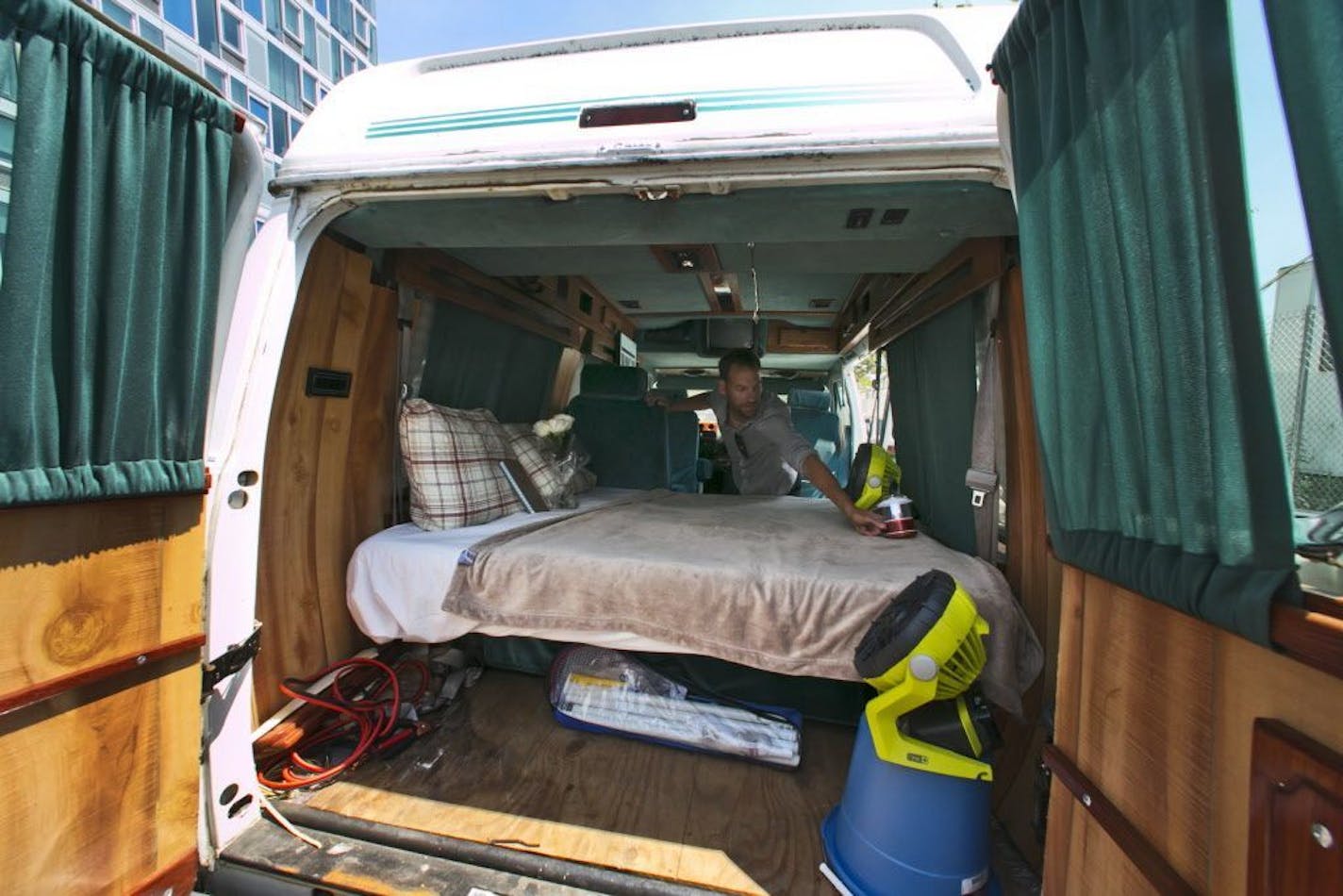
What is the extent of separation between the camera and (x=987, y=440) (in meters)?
1.97

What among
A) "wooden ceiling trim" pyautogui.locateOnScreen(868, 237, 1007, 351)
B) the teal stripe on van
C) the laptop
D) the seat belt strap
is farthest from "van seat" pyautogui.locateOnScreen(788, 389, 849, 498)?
the teal stripe on van

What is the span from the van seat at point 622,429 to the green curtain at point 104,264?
10.8 ft

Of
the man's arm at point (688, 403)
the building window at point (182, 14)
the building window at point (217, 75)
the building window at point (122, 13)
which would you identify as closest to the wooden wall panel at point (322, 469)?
the man's arm at point (688, 403)

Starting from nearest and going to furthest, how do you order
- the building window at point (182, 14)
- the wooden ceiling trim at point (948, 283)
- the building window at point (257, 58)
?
the wooden ceiling trim at point (948, 283), the building window at point (182, 14), the building window at point (257, 58)

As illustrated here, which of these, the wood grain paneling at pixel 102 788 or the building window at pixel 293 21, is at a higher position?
the building window at pixel 293 21

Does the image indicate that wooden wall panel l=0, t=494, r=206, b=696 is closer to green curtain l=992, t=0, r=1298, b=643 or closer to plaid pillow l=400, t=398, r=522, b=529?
plaid pillow l=400, t=398, r=522, b=529

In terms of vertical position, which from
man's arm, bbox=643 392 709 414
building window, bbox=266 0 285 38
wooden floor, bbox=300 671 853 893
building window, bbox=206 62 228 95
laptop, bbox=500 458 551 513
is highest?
building window, bbox=266 0 285 38

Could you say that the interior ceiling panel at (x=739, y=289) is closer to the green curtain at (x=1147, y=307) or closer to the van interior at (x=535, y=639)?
the van interior at (x=535, y=639)

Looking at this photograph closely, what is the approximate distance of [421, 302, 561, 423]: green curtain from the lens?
286 centimetres

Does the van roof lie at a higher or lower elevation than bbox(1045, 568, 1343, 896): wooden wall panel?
higher

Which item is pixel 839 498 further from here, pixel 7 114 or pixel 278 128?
pixel 278 128

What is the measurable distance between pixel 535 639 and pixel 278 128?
15891 millimetres

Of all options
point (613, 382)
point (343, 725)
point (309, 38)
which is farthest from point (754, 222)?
point (309, 38)

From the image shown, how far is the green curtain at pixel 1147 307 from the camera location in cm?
67
